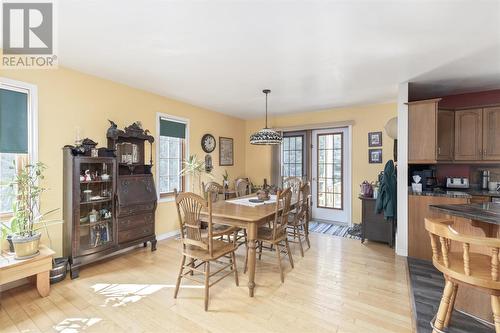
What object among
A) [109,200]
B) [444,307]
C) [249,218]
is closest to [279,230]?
[249,218]

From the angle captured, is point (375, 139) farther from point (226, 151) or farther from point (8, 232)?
point (8, 232)

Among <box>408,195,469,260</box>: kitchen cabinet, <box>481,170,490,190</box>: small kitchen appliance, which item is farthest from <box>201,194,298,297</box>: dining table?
<box>481,170,490,190</box>: small kitchen appliance

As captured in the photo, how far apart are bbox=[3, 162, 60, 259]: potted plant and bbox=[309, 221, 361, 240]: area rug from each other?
4.09 metres

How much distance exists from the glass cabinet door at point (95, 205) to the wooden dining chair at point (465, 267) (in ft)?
11.1

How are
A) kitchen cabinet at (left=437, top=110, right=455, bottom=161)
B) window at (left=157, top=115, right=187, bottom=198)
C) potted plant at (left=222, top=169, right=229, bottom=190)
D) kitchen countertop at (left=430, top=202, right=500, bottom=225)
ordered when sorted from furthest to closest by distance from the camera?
1. potted plant at (left=222, top=169, right=229, bottom=190)
2. window at (left=157, top=115, right=187, bottom=198)
3. kitchen cabinet at (left=437, top=110, right=455, bottom=161)
4. kitchen countertop at (left=430, top=202, right=500, bottom=225)

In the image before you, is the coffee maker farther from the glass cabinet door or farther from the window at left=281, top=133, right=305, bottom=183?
the glass cabinet door

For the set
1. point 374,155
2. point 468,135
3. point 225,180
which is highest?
point 468,135

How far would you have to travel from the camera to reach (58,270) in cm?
260

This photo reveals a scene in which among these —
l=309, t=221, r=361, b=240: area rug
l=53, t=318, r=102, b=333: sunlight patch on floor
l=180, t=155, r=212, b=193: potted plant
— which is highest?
l=180, t=155, r=212, b=193: potted plant

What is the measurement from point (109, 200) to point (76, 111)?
1.20 metres

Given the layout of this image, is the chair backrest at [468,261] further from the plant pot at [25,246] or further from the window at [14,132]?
the window at [14,132]

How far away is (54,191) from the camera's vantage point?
9.20ft

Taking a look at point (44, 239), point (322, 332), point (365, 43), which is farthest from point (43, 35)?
point (322, 332)

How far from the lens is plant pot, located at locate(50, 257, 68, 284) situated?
2555 millimetres
